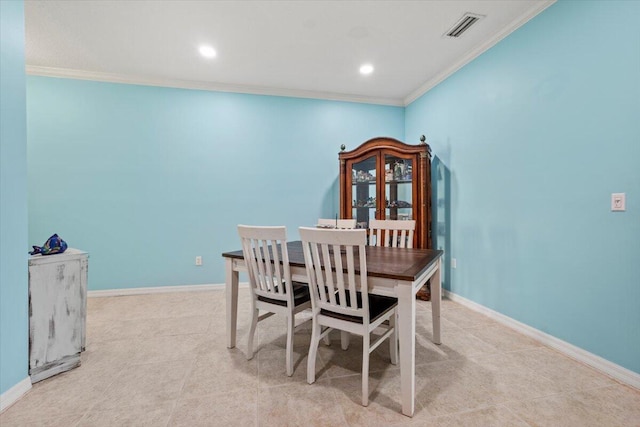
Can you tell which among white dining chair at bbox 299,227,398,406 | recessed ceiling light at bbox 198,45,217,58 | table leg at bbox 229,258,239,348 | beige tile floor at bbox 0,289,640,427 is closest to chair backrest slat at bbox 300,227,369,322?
white dining chair at bbox 299,227,398,406

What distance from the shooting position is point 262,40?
257 centimetres

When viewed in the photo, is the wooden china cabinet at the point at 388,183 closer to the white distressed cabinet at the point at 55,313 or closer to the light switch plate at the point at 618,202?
the light switch plate at the point at 618,202

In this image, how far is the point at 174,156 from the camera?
11.1 ft

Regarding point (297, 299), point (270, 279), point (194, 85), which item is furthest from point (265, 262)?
point (194, 85)

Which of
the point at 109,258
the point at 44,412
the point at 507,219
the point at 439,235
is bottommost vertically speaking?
the point at 44,412

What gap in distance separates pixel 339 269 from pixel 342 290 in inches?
4.7

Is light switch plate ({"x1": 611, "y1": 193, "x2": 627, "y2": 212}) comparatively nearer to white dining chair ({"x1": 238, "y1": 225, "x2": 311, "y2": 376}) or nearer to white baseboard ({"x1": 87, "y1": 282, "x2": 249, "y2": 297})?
white dining chair ({"x1": 238, "y1": 225, "x2": 311, "y2": 376})

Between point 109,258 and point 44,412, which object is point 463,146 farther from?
point 109,258

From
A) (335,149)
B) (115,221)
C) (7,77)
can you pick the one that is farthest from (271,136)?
(7,77)

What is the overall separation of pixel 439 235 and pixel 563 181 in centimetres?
145

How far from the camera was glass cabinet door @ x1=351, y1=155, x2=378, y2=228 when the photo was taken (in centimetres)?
339

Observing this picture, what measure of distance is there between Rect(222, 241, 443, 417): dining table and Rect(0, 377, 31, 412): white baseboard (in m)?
1.09

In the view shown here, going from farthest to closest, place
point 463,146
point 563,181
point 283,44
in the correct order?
1. point 463,146
2. point 283,44
3. point 563,181

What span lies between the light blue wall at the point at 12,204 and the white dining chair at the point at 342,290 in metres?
1.57
